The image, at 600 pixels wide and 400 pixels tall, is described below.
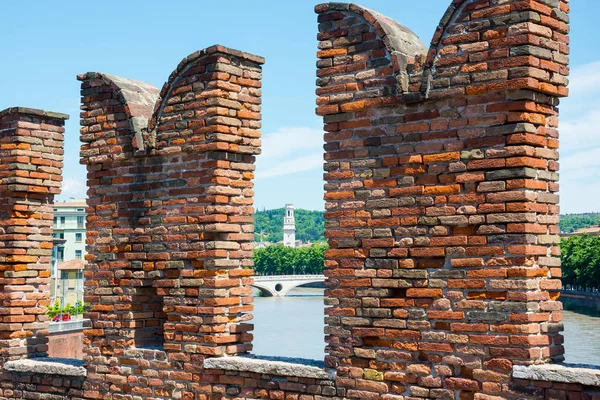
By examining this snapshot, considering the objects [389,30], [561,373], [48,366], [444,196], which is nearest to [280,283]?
[48,366]

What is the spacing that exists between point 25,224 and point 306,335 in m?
33.9

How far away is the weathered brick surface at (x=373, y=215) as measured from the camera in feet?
17.2

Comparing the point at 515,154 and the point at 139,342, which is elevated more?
the point at 515,154

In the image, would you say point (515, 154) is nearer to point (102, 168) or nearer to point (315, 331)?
point (102, 168)

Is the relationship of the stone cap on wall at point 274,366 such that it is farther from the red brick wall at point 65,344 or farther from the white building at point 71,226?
the white building at point 71,226

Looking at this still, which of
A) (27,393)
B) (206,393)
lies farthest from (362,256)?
(27,393)

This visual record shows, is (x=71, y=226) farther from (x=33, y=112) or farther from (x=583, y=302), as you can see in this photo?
(x=33, y=112)

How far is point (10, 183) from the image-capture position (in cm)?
895

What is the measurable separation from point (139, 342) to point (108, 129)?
2081 mm

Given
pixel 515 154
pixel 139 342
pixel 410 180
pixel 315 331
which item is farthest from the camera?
pixel 315 331

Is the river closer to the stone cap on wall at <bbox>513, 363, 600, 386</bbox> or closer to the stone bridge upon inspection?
the stone bridge

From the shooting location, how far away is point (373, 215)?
19.3 feet

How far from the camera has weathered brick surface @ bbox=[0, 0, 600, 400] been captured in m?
5.23

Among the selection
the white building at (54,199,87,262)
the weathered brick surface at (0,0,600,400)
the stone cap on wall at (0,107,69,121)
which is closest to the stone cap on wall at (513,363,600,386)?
the weathered brick surface at (0,0,600,400)
